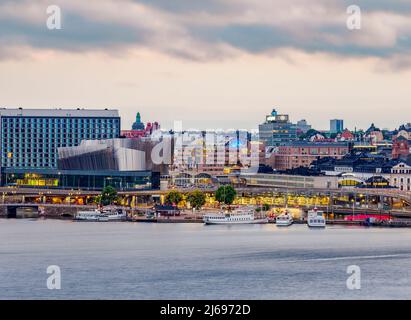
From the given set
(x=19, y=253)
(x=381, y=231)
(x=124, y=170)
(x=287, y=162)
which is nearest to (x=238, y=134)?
(x=287, y=162)

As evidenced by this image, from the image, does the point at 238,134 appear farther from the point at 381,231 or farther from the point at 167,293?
the point at 167,293

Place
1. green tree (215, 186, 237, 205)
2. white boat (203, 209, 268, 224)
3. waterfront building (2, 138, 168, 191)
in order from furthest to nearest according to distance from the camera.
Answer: waterfront building (2, 138, 168, 191)
green tree (215, 186, 237, 205)
white boat (203, 209, 268, 224)

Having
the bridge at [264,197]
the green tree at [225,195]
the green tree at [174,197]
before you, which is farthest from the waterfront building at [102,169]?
the green tree at [225,195]

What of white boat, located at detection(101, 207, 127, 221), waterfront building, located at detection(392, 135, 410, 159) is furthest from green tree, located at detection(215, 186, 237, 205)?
waterfront building, located at detection(392, 135, 410, 159)

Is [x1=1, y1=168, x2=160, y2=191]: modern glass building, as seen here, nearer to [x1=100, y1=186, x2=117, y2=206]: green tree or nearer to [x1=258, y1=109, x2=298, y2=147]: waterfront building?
[x1=100, y1=186, x2=117, y2=206]: green tree

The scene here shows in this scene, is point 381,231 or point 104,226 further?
point 104,226

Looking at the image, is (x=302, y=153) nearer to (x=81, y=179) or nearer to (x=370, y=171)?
(x=370, y=171)
